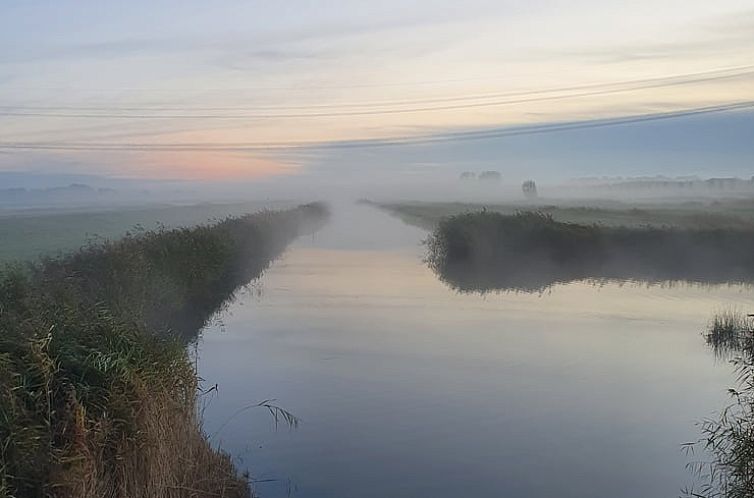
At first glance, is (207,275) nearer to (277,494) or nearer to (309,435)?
(309,435)

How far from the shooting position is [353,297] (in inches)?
741

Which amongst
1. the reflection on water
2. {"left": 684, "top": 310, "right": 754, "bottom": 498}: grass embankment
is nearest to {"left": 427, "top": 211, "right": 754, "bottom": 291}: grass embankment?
the reflection on water

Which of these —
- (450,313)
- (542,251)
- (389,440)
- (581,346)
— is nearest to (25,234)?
(542,251)

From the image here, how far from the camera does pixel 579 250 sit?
25609 mm

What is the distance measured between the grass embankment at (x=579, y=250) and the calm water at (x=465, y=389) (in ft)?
14.1

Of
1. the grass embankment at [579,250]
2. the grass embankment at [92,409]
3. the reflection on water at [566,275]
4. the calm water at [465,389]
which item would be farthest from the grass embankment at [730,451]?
the grass embankment at [579,250]

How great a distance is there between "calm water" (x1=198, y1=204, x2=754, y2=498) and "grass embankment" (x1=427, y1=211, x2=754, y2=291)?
4.30 meters

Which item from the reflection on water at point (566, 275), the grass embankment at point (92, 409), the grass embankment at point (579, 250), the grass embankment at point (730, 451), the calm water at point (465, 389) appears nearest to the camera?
the grass embankment at point (92, 409)

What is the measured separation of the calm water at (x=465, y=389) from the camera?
7.82m

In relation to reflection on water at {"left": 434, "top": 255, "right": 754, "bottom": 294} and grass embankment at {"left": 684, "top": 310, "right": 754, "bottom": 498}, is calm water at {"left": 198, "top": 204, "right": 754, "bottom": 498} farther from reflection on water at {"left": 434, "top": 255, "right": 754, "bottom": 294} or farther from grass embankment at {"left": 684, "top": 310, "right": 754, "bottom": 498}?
reflection on water at {"left": 434, "top": 255, "right": 754, "bottom": 294}

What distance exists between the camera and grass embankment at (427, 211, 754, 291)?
77.0 ft

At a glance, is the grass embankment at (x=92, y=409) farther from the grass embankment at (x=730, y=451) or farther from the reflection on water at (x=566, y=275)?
the reflection on water at (x=566, y=275)

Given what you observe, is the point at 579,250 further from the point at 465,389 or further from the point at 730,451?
the point at 730,451

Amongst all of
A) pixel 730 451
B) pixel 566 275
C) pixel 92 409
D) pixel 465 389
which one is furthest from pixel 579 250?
pixel 92 409
